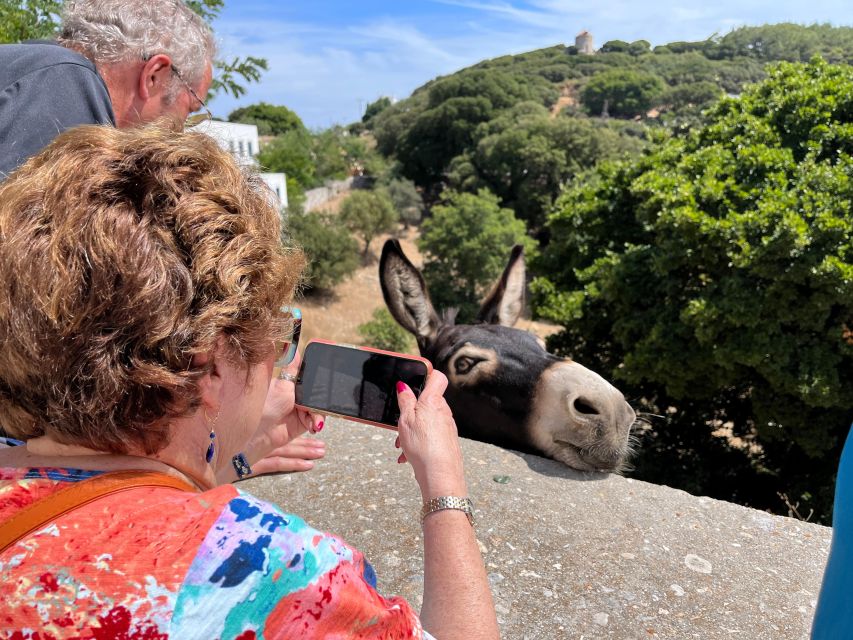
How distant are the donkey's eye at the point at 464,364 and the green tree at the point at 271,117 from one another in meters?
78.1

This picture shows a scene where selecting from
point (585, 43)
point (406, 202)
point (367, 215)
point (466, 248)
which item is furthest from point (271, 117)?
point (585, 43)

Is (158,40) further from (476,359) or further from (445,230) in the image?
(445,230)

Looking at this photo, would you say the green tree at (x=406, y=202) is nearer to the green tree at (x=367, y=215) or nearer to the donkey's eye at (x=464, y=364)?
the green tree at (x=367, y=215)

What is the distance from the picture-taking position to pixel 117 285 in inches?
44.6

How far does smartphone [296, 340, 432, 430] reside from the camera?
6.77 ft

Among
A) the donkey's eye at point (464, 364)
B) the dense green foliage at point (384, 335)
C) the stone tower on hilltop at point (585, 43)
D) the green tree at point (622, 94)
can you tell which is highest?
the stone tower on hilltop at point (585, 43)

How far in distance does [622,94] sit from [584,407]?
4176 inches

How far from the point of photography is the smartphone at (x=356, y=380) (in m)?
2.06

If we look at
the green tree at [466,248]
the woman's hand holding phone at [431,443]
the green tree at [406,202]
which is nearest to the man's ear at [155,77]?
the woman's hand holding phone at [431,443]

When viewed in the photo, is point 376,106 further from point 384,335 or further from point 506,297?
point 506,297

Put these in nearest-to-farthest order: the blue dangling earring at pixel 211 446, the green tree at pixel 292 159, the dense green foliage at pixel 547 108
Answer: the blue dangling earring at pixel 211 446 → the dense green foliage at pixel 547 108 → the green tree at pixel 292 159

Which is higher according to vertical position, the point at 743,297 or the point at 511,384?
the point at 743,297

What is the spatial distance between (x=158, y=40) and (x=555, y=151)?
5153 centimetres

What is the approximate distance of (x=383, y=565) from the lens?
121 inches
